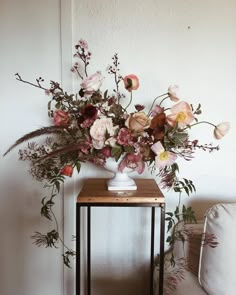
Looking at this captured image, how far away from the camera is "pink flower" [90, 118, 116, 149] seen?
1.19m

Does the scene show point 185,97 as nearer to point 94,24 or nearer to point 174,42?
point 174,42

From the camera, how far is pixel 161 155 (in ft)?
3.91

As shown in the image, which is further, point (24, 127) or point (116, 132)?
point (24, 127)

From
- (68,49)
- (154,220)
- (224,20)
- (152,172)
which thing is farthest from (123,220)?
(224,20)

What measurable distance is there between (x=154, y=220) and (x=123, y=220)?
0.53 feet

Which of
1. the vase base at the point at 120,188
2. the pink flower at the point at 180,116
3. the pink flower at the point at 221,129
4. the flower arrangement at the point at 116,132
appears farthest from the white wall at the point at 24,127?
the pink flower at the point at 221,129

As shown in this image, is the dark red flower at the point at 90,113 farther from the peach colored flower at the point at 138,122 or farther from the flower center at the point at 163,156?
the flower center at the point at 163,156

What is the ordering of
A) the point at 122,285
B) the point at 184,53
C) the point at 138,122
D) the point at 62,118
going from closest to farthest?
the point at 138,122 < the point at 62,118 < the point at 184,53 < the point at 122,285

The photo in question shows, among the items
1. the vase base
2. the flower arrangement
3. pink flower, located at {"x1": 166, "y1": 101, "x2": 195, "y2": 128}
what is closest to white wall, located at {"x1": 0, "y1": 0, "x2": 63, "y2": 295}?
the flower arrangement

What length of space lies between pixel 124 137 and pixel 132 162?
103mm

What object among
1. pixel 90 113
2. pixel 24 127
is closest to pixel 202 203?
pixel 90 113

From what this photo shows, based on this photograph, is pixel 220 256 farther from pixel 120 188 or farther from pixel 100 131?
pixel 100 131

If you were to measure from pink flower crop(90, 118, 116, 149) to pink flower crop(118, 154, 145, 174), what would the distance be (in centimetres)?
11

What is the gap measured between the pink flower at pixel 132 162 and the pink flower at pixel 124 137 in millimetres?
54
